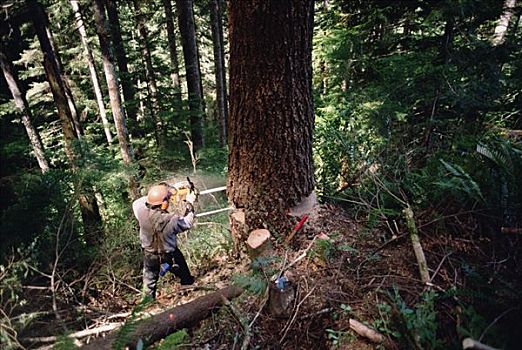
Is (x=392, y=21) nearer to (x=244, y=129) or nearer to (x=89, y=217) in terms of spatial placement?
(x=244, y=129)

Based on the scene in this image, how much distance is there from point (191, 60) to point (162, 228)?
25.4ft

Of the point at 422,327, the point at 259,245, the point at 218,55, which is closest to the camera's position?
the point at 422,327

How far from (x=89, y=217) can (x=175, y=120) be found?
5.67 meters

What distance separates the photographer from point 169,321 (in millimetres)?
2615

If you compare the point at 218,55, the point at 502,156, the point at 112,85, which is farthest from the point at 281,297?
the point at 218,55

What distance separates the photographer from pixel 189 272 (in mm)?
4484

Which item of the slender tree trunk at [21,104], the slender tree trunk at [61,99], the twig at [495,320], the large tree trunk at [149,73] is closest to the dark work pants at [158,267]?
the slender tree trunk at [61,99]

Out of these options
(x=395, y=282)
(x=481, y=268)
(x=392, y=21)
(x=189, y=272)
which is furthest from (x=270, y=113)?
(x=392, y=21)

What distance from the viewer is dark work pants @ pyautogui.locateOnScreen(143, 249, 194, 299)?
14.0 ft

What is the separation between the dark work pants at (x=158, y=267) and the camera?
4.28 meters

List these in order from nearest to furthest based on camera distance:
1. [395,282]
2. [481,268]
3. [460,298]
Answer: [460,298] < [481,268] < [395,282]

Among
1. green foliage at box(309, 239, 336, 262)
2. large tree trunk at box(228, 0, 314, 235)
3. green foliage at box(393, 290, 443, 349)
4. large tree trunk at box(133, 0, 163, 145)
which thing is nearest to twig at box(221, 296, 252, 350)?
green foliage at box(309, 239, 336, 262)

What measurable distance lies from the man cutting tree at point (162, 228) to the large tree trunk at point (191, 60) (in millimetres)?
7167

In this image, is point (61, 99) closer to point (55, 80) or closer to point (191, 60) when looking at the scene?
point (55, 80)
